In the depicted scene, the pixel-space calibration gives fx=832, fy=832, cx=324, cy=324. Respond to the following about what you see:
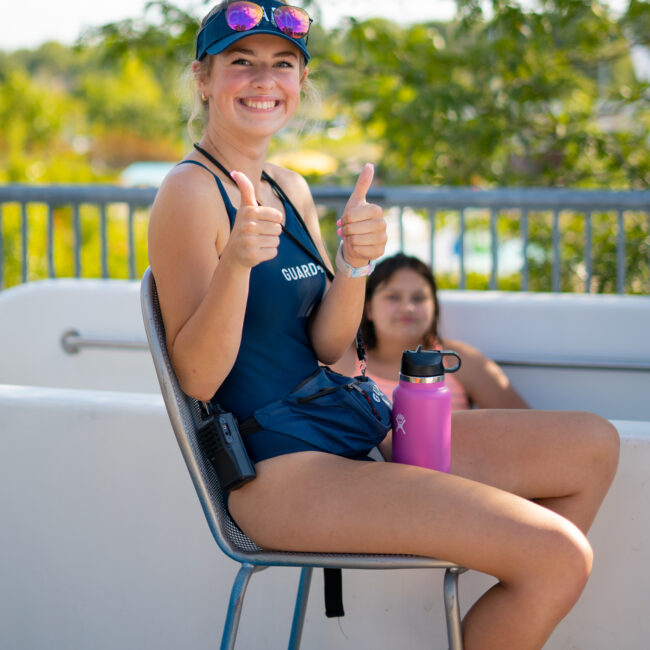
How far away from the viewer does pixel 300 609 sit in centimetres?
173

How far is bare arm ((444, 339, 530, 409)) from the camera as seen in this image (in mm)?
2734

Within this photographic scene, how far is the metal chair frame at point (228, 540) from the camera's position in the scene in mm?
1316

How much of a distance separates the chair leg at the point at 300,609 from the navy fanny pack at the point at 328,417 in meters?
0.33

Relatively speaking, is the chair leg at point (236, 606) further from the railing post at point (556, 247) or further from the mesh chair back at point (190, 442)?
the railing post at point (556, 247)

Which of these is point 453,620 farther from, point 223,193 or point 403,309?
point 403,309

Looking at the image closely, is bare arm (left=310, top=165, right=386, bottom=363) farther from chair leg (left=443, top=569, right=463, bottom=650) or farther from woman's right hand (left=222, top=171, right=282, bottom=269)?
chair leg (left=443, top=569, right=463, bottom=650)

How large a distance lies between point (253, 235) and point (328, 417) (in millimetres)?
381

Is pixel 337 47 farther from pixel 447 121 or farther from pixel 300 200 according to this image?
pixel 300 200

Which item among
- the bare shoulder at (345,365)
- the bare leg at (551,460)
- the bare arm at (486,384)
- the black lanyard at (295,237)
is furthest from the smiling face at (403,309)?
the bare leg at (551,460)

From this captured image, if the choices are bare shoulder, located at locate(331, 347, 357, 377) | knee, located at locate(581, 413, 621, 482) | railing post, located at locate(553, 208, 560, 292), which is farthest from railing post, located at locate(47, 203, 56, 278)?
knee, located at locate(581, 413, 621, 482)

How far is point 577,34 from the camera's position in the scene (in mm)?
5027

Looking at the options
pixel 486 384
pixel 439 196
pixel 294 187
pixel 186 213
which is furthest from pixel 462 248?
pixel 186 213

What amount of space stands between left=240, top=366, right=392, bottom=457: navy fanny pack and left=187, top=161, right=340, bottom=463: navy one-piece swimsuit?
14mm

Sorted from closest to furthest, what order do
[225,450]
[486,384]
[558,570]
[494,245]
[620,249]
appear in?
1. [558,570]
2. [225,450]
3. [486,384]
4. [620,249]
5. [494,245]
